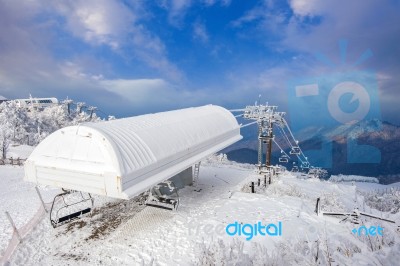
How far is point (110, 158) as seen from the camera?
8750 millimetres

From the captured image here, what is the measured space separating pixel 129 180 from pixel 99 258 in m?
2.73

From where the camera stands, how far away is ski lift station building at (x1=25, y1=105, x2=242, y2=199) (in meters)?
8.79

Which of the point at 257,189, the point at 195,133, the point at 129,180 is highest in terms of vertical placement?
the point at 195,133

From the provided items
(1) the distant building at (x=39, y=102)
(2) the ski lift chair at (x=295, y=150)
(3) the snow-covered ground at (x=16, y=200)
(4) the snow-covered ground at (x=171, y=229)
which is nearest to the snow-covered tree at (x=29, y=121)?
(1) the distant building at (x=39, y=102)

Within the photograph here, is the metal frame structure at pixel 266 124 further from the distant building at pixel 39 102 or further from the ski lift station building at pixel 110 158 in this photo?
the distant building at pixel 39 102

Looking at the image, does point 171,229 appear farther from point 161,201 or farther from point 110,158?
point 110,158

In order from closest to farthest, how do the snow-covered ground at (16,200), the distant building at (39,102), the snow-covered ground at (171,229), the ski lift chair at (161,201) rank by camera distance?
1. the snow-covered ground at (171,229)
2. the snow-covered ground at (16,200)
3. the ski lift chair at (161,201)
4. the distant building at (39,102)

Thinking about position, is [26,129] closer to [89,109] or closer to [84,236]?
[89,109]

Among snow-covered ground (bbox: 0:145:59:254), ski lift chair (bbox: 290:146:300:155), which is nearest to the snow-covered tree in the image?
snow-covered ground (bbox: 0:145:59:254)

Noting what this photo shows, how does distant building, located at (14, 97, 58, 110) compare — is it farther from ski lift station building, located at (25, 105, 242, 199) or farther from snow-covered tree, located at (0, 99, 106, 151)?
ski lift station building, located at (25, 105, 242, 199)

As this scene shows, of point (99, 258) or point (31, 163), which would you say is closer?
point (99, 258)

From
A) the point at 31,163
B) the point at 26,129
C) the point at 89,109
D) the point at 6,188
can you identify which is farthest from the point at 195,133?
the point at 89,109

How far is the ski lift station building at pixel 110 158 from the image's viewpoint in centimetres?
879

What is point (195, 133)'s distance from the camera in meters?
14.5
